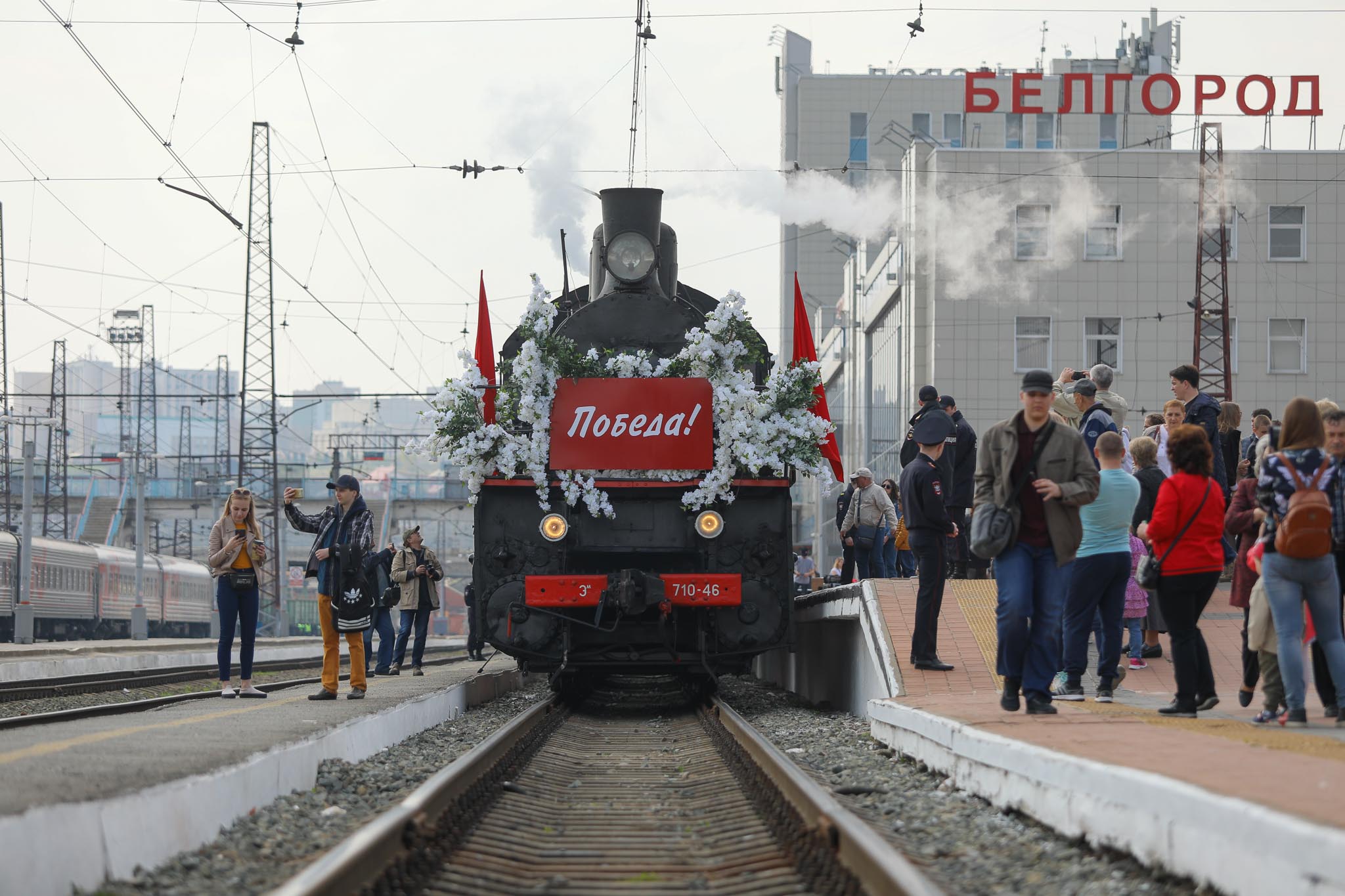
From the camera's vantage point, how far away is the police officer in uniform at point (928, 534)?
33.9ft

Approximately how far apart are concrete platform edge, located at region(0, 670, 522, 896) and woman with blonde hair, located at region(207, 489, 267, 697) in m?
3.86

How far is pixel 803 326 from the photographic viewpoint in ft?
45.4

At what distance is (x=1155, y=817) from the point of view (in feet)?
16.1

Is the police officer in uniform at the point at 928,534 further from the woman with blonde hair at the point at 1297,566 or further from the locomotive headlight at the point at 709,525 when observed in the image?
the woman with blonde hair at the point at 1297,566

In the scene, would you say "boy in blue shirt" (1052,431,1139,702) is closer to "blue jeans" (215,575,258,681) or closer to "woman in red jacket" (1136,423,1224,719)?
"woman in red jacket" (1136,423,1224,719)

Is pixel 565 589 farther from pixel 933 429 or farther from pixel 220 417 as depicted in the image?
pixel 220 417

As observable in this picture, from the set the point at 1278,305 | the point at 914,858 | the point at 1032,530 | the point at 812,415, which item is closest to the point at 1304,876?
the point at 914,858

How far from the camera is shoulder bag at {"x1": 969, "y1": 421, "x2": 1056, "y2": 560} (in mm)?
7992

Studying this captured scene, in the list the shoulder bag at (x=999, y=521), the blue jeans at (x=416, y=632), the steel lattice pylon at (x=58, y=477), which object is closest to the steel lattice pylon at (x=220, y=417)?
the steel lattice pylon at (x=58, y=477)

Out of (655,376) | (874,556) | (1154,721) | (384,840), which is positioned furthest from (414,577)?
(384,840)

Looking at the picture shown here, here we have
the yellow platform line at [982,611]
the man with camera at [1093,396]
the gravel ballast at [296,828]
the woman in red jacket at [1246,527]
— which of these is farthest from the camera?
the man with camera at [1093,396]

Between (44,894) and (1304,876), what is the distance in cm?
363

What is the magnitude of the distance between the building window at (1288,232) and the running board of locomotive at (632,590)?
34.2 metres

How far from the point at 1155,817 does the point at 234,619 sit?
358 inches
